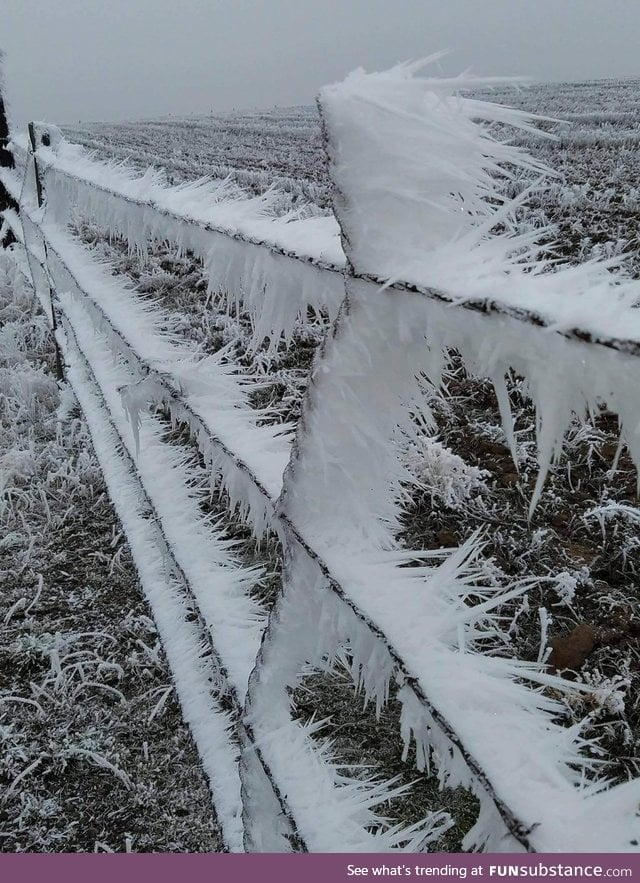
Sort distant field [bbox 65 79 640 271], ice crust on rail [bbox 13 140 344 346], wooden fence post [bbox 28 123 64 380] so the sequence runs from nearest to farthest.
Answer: ice crust on rail [bbox 13 140 344 346] → wooden fence post [bbox 28 123 64 380] → distant field [bbox 65 79 640 271]

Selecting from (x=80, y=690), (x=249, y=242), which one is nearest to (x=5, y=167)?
(x=80, y=690)

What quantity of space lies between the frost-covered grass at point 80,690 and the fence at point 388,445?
1.64 feet

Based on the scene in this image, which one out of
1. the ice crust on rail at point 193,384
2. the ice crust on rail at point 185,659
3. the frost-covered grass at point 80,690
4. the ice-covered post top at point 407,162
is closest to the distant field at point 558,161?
the ice-covered post top at point 407,162

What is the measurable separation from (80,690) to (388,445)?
67.8 inches

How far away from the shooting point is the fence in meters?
0.58

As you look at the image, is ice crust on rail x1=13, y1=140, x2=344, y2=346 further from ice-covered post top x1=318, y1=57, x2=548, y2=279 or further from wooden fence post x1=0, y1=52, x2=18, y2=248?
wooden fence post x1=0, y1=52, x2=18, y2=248

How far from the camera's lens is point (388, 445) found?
865 mm

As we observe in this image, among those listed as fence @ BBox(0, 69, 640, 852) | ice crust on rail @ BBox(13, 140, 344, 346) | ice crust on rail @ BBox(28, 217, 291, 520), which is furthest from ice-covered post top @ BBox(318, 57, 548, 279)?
ice crust on rail @ BBox(28, 217, 291, 520)

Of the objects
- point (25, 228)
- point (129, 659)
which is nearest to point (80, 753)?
point (129, 659)

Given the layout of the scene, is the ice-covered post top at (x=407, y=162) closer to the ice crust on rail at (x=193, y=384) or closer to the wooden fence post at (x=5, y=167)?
the ice crust on rail at (x=193, y=384)

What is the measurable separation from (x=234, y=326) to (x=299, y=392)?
50.7 inches

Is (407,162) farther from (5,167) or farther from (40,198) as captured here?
(5,167)
